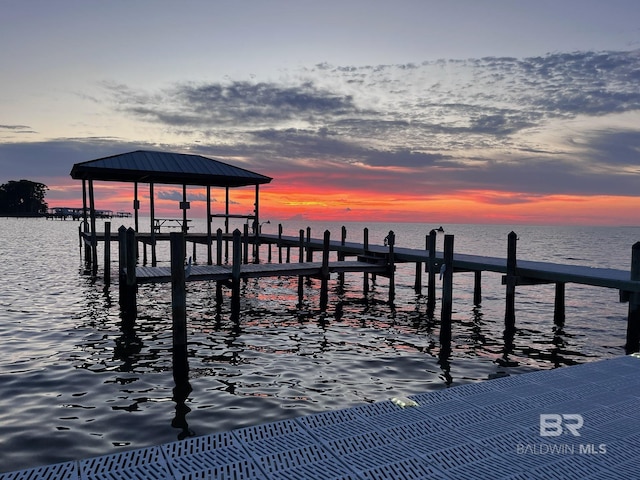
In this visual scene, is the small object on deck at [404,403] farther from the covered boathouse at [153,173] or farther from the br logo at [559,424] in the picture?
the covered boathouse at [153,173]

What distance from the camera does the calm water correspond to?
7699 mm

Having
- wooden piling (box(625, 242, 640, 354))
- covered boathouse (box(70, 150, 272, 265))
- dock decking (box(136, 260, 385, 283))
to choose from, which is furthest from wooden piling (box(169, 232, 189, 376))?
covered boathouse (box(70, 150, 272, 265))

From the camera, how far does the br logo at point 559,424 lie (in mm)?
4852

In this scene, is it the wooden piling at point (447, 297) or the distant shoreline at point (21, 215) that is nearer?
the wooden piling at point (447, 297)

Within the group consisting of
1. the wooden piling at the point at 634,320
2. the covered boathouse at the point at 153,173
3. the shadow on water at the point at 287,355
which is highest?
the covered boathouse at the point at 153,173

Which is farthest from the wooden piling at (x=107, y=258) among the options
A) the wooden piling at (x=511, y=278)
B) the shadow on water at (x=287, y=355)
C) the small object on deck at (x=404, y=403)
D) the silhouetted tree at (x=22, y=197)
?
the silhouetted tree at (x=22, y=197)

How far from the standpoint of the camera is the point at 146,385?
9.48 meters

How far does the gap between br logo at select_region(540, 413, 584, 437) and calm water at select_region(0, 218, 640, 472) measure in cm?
404

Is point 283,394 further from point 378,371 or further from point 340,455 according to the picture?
point 340,455

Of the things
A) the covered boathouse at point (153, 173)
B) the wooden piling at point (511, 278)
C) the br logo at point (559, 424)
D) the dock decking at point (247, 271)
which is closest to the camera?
the br logo at point (559, 424)

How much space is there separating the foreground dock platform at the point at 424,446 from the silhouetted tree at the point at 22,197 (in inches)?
7078

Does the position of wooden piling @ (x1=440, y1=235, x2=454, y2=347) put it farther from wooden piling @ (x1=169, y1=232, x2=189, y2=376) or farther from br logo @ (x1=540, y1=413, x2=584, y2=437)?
br logo @ (x1=540, y1=413, x2=584, y2=437)

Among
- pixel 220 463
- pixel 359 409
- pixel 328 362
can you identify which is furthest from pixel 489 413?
pixel 328 362

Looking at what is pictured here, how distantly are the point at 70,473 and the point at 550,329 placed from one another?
627 inches
